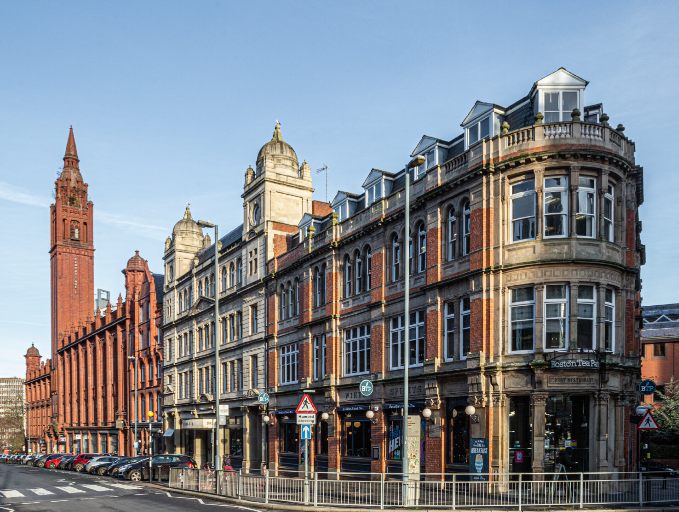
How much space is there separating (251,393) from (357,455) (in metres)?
13.7

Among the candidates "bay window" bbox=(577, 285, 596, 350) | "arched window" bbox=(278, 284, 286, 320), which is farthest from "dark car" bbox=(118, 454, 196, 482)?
"bay window" bbox=(577, 285, 596, 350)

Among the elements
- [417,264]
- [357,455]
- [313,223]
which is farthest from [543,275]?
[313,223]

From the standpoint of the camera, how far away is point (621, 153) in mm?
27297

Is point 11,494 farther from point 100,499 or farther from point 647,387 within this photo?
point 647,387

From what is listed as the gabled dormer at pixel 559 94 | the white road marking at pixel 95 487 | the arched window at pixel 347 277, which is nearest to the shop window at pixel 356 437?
the arched window at pixel 347 277

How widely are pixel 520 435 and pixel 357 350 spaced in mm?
12117

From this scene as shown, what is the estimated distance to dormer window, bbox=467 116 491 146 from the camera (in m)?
30.1

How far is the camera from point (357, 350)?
37281mm

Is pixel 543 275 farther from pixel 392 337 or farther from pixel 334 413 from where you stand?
pixel 334 413

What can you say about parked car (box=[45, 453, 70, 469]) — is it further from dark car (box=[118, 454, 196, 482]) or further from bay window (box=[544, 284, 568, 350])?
bay window (box=[544, 284, 568, 350])

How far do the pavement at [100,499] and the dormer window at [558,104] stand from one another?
1812 centimetres

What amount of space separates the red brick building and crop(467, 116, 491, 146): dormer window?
38600 mm

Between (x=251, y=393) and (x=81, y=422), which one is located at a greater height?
(x=251, y=393)

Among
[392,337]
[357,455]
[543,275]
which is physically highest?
[543,275]
